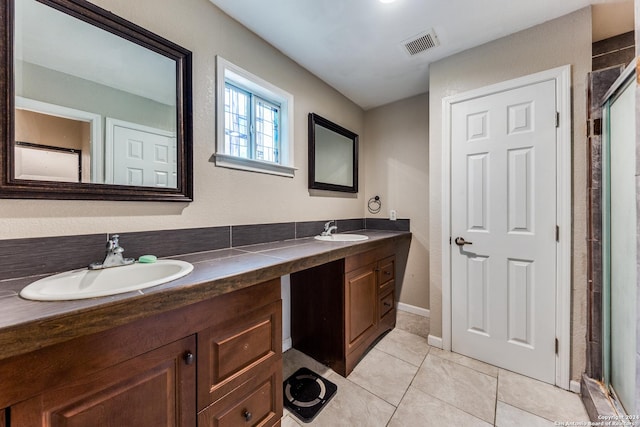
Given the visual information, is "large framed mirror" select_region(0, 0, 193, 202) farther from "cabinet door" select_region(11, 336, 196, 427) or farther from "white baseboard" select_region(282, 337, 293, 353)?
"white baseboard" select_region(282, 337, 293, 353)

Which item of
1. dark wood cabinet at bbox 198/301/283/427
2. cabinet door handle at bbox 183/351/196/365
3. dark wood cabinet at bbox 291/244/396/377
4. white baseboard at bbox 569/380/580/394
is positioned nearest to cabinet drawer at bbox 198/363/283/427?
dark wood cabinet at bbox 198/301/283/427

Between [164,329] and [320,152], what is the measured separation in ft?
6.18

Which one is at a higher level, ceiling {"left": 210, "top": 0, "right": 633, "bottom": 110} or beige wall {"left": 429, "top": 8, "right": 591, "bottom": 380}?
ceiling {"left": 210, "top": 0, "right": 633, "bottom": 110}

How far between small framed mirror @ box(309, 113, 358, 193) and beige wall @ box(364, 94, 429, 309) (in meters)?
0.31

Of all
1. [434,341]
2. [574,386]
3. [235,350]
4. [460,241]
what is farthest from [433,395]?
[235,350]

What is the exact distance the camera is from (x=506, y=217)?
1.77 metres

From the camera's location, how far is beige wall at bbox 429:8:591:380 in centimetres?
153

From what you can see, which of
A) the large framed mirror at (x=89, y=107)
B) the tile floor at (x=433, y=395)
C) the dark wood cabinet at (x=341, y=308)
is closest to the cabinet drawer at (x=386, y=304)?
the dark wood cabinet at (x=341, y=308)

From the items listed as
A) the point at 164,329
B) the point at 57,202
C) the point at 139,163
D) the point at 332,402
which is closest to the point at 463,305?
the point at 332,402

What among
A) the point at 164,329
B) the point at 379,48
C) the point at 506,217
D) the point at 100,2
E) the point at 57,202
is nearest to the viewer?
the point at 164,329

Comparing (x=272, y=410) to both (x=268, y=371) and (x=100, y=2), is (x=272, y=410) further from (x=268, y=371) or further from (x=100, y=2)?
(x=100, y=2)

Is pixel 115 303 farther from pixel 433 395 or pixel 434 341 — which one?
pixel 434 341

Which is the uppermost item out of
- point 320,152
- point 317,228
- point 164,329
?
point 320,152

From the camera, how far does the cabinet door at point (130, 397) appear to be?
2.06 feet
